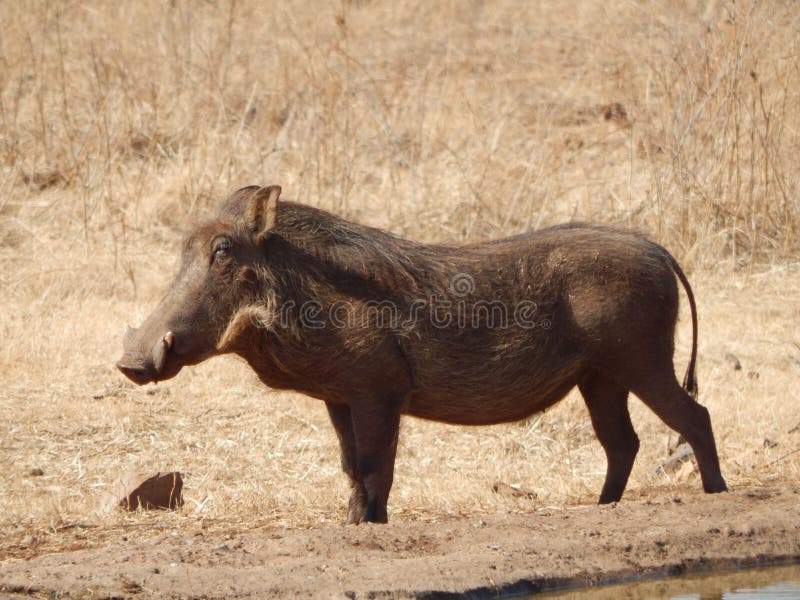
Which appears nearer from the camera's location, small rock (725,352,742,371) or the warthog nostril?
the warthog nostril

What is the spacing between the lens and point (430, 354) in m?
5.06

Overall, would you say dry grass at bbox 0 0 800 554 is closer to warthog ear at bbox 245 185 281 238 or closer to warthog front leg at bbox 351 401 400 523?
warthog front leg at bbox 351 401 400 523

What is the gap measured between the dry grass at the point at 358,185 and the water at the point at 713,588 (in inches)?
46.9

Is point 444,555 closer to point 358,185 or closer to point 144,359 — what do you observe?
point 144,359

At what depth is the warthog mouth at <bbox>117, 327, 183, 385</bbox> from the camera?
4.71m

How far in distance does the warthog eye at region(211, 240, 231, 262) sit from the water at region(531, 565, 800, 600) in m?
1.79

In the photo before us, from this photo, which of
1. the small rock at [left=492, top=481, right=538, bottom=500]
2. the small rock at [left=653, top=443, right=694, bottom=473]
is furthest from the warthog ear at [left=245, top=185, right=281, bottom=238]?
the small rock at [left=653, top=443, right=694, bottom=473]

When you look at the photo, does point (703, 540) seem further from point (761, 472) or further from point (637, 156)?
point (637, 156)

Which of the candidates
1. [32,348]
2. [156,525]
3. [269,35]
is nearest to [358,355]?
[156,525]

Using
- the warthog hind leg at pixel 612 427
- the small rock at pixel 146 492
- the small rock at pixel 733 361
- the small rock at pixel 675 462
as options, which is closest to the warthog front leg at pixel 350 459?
the small rock at pixel 146 492

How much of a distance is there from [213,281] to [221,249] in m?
0.13

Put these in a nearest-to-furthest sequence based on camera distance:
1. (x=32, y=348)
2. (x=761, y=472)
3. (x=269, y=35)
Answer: (x=761, y=472) < (x=32, y=348) < (x=269, y=35)

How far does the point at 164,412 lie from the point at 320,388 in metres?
2.07

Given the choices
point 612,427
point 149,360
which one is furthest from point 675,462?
point 149,360
